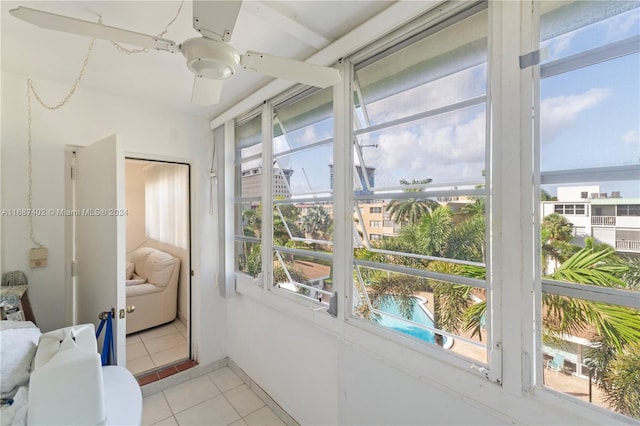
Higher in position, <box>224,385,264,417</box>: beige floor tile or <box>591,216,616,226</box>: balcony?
<box>591,216,616,226</box>: balcony

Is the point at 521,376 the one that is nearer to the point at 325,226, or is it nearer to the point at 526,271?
the point at 526,271

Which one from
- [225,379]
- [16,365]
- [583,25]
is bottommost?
[225,379]

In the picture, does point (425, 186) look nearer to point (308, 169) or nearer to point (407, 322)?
point (407, 322)

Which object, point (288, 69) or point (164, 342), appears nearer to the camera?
point (288, 69)

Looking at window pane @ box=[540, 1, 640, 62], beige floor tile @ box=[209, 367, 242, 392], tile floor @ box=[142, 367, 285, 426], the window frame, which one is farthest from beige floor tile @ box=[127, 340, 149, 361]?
window pane @ box=[540, 1, 640, 62]

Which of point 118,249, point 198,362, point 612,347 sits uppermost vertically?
point 118,249

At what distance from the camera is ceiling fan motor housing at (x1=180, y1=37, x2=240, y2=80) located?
901mm

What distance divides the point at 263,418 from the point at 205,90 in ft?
7.79

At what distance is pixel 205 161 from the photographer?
9.09 feet

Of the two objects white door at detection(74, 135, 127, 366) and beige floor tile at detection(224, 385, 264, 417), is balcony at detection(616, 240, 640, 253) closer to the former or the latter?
white door at detection(74, 135, 127, 366)

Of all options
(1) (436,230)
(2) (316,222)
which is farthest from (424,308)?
(2) (316,222)

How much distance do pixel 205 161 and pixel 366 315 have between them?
88.6 inches

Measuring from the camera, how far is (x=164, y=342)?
3.14 meters

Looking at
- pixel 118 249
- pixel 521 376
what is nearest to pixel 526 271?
pixel 521 376
